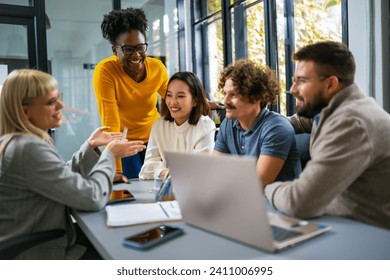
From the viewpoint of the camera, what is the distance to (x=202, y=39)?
5652 millimetres

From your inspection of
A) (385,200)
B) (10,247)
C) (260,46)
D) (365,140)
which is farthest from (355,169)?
(260,46)

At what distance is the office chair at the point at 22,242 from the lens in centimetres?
122

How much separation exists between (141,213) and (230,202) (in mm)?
458

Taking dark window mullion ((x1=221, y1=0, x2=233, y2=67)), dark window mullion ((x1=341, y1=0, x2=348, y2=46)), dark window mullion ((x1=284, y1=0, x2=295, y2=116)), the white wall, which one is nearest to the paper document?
the white wall

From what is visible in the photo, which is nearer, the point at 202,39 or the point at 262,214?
the point at 262,214

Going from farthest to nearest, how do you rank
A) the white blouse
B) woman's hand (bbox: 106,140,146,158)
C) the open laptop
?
the white blouse
woman's hand (bbox: 106,140,146,158)
the open laptop

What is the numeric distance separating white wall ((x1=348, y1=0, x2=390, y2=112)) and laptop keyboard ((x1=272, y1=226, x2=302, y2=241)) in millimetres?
1959

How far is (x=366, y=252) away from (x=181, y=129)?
1.48 metres

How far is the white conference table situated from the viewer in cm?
96

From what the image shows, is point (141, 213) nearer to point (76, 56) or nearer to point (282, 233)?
point (282, 233)

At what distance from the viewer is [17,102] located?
4.54ft

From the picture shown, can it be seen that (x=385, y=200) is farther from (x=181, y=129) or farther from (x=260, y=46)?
(x=260, y=46)

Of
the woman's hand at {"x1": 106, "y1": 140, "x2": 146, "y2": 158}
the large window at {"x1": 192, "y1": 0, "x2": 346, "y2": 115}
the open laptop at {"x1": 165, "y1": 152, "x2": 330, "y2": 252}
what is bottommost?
the open laptop at {"x1": 165, "y1": 152, "x2": 330, "y2": 252}

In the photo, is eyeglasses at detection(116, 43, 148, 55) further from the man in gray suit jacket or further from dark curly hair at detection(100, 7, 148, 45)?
the man in gray suit jacket
